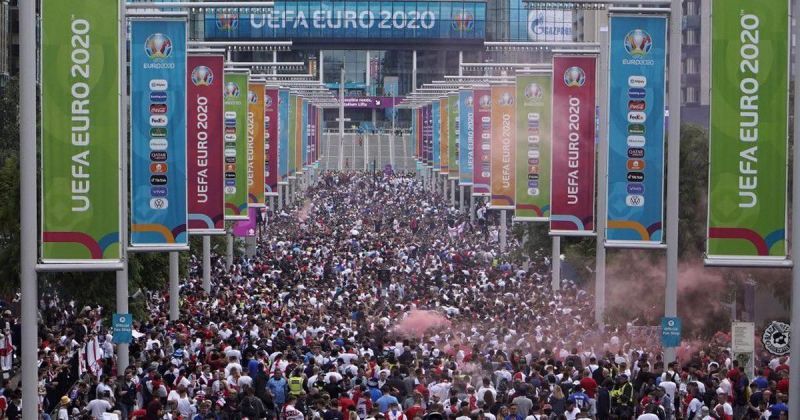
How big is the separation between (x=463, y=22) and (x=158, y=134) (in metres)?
109

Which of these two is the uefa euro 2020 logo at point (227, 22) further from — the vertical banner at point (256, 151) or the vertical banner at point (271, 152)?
the vertical banner at point (256, 151)

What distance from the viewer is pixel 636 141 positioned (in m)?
23.6

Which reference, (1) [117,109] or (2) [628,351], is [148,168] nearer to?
(1) [117,109]

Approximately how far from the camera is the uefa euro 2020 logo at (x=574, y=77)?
2861cm

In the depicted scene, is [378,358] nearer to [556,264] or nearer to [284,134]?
[556,264]

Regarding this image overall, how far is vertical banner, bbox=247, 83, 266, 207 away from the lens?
1507 inches

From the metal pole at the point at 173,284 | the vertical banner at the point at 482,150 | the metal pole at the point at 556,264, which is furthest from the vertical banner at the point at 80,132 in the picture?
the vertical banner at the point at 482,150

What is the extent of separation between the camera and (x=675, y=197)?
2283 cm

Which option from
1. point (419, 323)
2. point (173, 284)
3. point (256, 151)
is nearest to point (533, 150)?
point (419, 323)

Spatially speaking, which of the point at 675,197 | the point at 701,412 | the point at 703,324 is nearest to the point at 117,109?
the point at 701,412

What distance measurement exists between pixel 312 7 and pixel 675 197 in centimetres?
10920

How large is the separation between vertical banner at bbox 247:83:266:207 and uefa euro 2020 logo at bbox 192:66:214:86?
10.1 metres

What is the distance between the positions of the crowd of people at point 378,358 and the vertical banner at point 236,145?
2209 millimetres

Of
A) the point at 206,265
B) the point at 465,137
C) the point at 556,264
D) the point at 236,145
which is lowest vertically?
the point at 206,265
